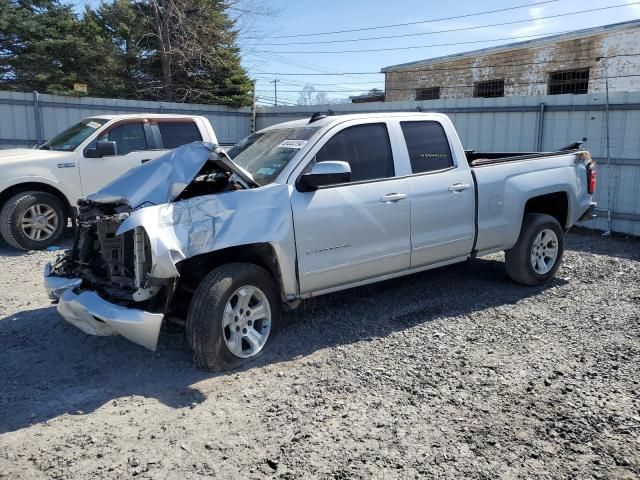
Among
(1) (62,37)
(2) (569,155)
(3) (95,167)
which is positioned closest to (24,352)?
(3) (95,167)

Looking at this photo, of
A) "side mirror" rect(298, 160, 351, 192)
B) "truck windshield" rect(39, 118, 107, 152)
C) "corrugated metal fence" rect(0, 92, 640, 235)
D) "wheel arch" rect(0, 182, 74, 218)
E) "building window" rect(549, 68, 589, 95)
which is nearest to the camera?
"side mirror" rect(298, 160, 351, 192)

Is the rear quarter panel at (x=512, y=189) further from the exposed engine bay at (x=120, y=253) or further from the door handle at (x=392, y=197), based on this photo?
the exposed engine bay at (x=120, y=253)

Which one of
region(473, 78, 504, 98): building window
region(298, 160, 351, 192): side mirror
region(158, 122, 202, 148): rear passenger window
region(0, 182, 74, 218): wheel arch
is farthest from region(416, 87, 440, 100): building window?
region(298, 160, 351, 192): side mirror

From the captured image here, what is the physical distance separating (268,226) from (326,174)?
2.11ft

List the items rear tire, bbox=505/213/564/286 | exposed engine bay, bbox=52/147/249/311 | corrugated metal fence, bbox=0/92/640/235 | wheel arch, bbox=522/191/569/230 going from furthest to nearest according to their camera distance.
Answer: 1. corrugated metal fence, bbox=0/92/640/235
2. wheel arch, bbox=522/191/569/230
3. rear tire, bbox=505/213/564/286
4. exposed engine bay, bbox=52/147/249/311

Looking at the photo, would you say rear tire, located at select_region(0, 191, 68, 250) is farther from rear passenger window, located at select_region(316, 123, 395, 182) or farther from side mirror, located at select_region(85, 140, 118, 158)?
rear passenger window, located at select_region(316, 123, 395, 182)

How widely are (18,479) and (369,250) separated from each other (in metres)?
3.18

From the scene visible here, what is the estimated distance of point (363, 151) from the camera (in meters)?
5.30

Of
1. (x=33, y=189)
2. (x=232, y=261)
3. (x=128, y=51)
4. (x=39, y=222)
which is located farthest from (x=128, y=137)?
(x=128, y=51)

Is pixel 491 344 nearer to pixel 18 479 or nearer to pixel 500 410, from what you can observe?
pixel 500 410

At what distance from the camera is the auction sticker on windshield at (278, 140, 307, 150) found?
5.02 m

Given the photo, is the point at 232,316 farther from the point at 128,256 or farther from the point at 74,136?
the point at 74,136

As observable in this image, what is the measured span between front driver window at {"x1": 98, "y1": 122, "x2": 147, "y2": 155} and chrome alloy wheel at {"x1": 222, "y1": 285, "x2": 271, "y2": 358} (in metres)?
5.61

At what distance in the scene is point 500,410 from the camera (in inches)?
149
